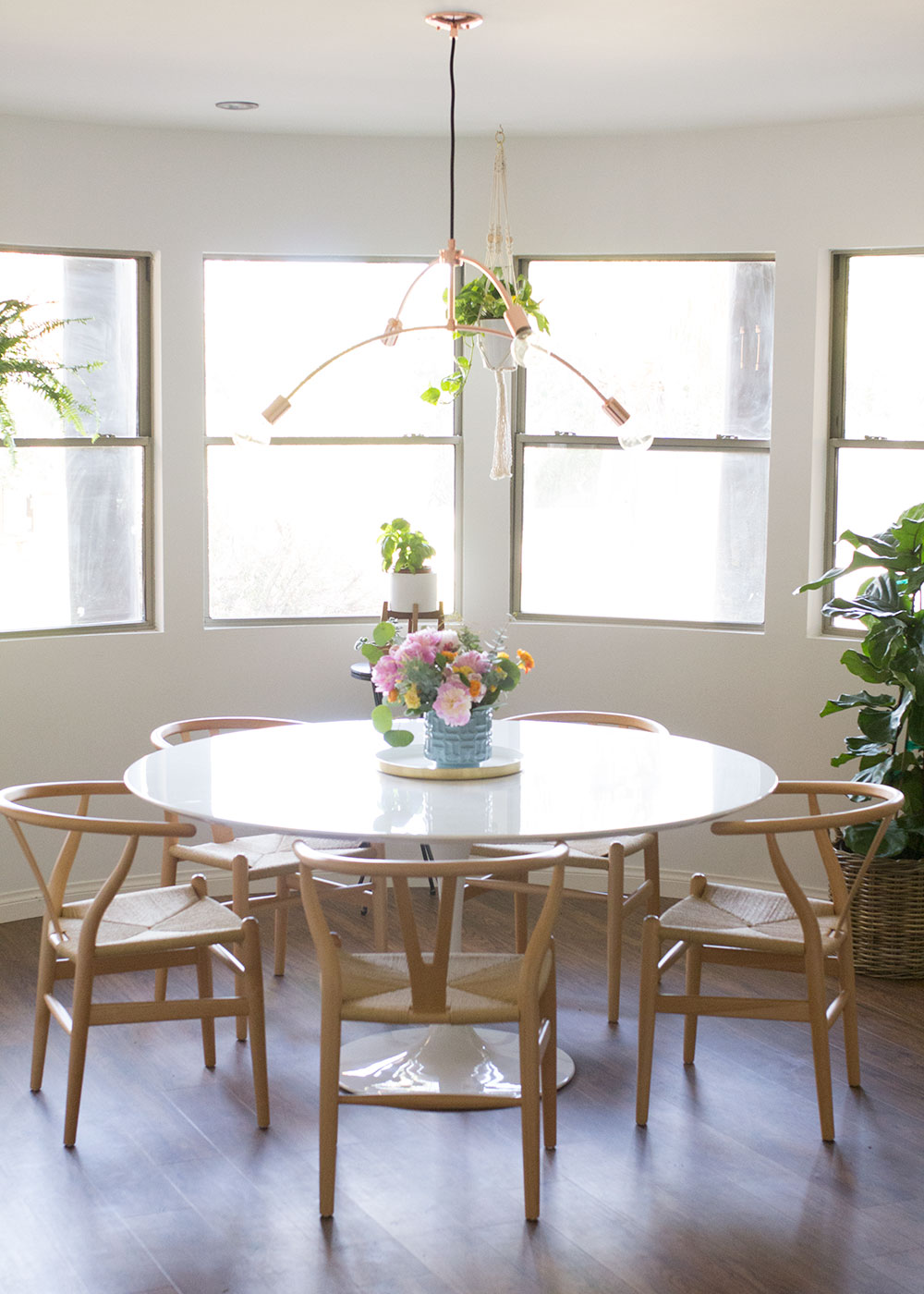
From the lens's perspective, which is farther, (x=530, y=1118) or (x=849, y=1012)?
(x=849, y=1012)

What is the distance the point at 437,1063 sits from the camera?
3.45 m

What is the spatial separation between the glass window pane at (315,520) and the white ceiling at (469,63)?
113 centimetres

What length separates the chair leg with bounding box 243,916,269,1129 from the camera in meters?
3.16

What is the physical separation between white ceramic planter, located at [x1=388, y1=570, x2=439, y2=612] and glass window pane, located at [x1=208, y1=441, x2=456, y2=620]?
24cm

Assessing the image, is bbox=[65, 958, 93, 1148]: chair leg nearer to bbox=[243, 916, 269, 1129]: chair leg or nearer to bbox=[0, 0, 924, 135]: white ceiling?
bbox=[243, 916, 269, 1129]: chair leg

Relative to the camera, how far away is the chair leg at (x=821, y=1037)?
315cm

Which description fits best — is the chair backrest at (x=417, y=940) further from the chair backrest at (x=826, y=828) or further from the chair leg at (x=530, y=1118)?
the chair backrest at (x=826, y=828)

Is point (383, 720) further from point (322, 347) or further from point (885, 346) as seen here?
point (885, 346)

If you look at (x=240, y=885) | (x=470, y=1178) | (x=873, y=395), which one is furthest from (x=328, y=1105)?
(x=873, y=395)

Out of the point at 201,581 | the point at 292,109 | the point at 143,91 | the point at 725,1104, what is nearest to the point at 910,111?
the point at 292,109

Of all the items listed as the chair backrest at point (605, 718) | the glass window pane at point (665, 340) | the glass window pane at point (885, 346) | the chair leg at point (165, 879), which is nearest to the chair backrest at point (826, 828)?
the chair backrest at point (605, 718)

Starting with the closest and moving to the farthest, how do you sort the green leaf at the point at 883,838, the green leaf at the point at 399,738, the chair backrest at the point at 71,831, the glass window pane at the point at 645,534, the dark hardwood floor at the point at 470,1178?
the dark hardwood floor at the point at 470,1178 → the chair backrest at the point at 71,831 → the green leaf at the point at 399,738 → the green leaf at the point at 883,838 → the glass window pane at the point at 645,534

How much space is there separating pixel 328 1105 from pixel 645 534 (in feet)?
9.17

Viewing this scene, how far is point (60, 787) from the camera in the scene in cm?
340
